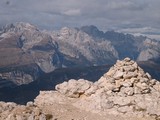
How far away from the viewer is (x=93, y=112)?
62.8m

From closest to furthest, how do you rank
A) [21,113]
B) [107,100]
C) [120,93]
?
[21,113] < [107,100] < [120,93]

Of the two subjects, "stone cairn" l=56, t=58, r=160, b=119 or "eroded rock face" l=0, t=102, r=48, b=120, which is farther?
"stone cairn" l=56, t=58, r=160, b=119

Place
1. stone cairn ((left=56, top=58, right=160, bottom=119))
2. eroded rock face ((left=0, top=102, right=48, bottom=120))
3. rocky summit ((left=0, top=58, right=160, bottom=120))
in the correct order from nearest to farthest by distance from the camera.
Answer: eroded rock face ((left=0, top=102, right=48, bottom=120))
rocky summit ((left=0, top=58, right=160, bottom=120))
stone cairn ((left=56, top=58, right=160, bottom=119))

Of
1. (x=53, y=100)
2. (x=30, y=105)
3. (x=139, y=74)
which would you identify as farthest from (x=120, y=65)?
(x=30, y=105)

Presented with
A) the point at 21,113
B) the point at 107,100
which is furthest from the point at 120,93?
the point at 21,113

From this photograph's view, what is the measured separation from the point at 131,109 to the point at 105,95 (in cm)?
505

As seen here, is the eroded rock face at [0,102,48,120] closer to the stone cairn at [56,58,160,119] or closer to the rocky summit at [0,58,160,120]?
the rocky summit at [0,58,160,120]

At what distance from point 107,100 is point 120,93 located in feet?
10.0

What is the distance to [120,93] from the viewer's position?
6562cm

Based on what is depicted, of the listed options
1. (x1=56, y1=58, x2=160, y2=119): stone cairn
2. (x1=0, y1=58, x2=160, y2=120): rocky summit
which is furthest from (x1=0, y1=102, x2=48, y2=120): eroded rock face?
(x1=56, y1=58, x2=160, y2=119): stone cairn

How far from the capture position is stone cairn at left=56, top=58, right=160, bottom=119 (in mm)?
63094

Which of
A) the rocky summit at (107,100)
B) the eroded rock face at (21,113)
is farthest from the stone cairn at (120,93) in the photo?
the eroded rock face at (21,113)

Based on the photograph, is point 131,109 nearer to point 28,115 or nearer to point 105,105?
point 105,105

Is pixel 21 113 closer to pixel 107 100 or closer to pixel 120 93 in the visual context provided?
pixel 107 100
